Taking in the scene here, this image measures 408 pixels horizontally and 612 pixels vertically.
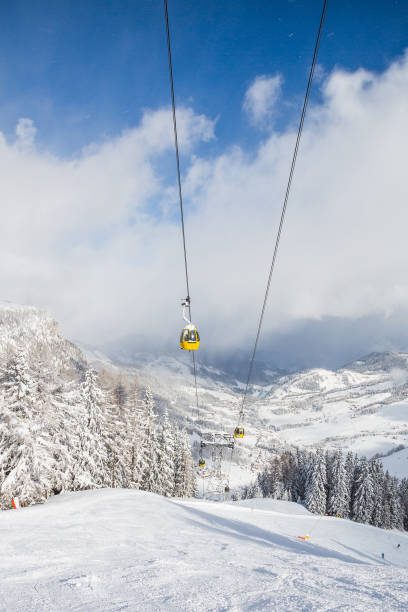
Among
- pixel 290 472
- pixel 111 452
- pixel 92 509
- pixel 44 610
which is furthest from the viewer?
pixel 290 472

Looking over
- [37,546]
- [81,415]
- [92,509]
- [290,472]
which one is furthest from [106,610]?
[290,472]

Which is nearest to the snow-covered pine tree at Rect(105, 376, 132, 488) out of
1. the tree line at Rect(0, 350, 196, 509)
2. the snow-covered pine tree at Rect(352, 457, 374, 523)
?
the tree line at Rect(0, 350, 196, 509)

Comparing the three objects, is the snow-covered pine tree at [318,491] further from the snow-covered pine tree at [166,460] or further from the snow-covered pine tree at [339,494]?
the snow-covered pine tree at [166,460]

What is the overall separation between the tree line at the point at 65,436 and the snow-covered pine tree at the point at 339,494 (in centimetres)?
4216

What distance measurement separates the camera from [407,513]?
75188 millimetres

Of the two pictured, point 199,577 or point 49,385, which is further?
point 49,385

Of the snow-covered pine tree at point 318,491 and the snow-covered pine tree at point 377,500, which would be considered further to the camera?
the snow-covered pine tree at point 377,500

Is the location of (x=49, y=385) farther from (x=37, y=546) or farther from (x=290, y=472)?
(x=290, y=472)

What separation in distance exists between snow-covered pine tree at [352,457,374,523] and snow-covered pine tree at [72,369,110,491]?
54554 millimetres

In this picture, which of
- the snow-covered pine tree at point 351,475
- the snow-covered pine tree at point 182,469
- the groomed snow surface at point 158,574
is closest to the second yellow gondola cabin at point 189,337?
the groomed snow surface at point 158,574

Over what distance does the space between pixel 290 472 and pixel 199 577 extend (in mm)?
90143

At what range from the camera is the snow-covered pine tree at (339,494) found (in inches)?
2473

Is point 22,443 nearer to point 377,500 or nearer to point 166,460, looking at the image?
point 166,460

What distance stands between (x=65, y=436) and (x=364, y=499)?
6309cm
